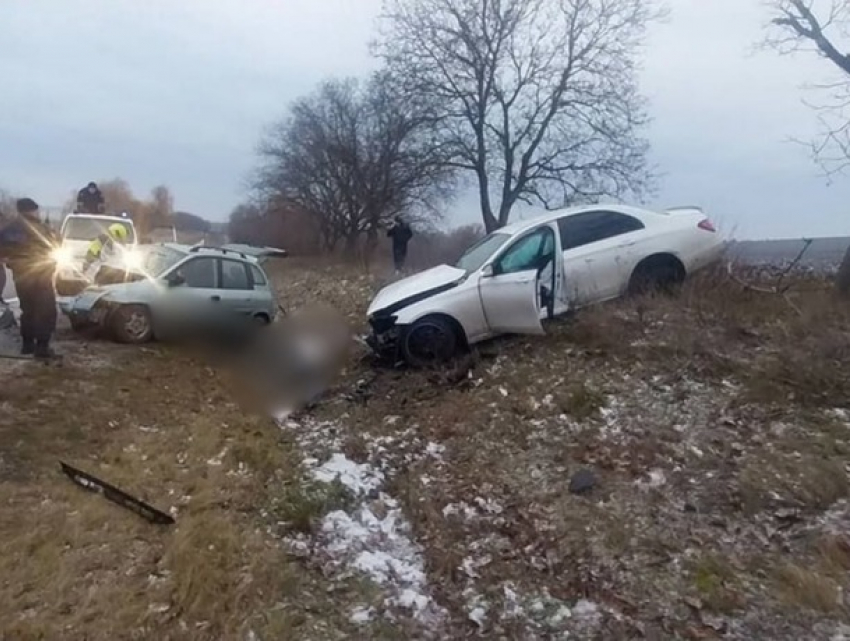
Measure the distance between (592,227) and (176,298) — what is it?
5844mm

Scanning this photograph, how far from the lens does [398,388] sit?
825 cm

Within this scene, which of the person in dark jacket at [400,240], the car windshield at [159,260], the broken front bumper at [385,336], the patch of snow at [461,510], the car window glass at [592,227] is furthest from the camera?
the person in dark jacket at [400,240]

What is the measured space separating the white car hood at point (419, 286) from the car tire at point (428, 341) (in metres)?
0.39

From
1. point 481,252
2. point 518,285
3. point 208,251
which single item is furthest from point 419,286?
point 208,251

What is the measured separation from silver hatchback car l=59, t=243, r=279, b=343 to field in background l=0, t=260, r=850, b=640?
4.09 ft

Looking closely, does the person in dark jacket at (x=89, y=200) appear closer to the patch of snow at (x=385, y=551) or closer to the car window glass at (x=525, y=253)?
the car window glass at (x=525, y=253)

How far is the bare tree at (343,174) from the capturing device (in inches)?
1592

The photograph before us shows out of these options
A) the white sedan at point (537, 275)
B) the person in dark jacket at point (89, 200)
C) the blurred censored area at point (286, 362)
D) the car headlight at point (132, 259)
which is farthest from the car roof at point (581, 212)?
the person in dark jacket at point (89, 200)

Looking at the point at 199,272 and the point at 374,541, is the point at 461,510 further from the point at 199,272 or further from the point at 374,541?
the point at 199,272

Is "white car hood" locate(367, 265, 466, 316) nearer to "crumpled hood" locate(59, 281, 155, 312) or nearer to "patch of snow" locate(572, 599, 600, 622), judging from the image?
"crumpled hood" locate(59, 281, 155, 312)

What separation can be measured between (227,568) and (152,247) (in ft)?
25.9

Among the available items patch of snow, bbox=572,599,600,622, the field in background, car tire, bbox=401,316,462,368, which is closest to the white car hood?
car tire, bbox=401,316,462,368

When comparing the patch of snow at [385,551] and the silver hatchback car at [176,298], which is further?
the silver hatchback car at [176,298]

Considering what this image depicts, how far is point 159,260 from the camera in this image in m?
10.4
